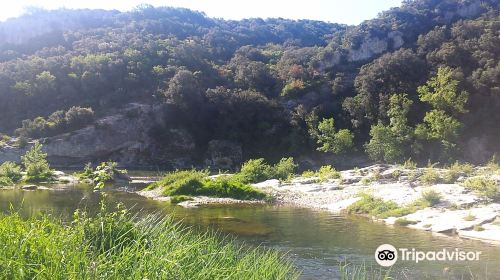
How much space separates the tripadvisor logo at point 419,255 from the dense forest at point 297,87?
3634cm

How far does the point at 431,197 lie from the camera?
74.4 ft

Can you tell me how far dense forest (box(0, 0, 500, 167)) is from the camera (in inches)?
2263

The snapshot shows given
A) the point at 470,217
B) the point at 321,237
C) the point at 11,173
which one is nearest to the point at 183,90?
the point at 11,173

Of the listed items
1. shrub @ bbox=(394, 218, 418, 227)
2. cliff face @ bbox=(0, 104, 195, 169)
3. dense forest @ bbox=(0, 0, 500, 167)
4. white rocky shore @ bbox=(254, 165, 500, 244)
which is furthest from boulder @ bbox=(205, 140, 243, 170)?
shrub @ bbox=(394, 218, 418, 227)

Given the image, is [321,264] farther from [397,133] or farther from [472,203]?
[397,133]

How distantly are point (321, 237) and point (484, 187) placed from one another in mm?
10093

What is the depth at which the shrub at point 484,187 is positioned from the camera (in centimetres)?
2191

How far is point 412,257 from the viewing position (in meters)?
14.9

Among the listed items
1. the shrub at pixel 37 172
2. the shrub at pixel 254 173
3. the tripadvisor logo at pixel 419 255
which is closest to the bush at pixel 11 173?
the shrub at pixel 37 172

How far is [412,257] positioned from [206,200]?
1645 cm

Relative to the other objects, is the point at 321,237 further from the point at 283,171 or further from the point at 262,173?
the point at 262,173

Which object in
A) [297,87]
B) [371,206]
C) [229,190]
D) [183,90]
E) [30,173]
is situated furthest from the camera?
[297,87]

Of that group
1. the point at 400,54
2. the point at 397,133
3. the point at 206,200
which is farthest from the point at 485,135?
the point at 206,200

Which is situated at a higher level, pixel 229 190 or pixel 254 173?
pixel 229 190
